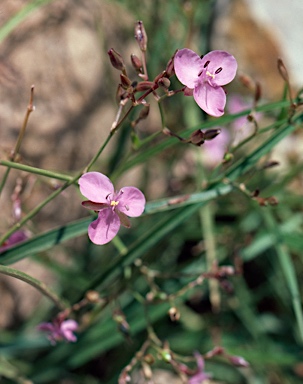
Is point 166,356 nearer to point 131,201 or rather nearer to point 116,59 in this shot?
point 131,201

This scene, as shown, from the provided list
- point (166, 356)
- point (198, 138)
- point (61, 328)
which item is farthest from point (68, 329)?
point (198, 138)

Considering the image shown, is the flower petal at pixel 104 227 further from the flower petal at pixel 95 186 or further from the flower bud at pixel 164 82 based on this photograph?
the flower bud at pixel 164 82

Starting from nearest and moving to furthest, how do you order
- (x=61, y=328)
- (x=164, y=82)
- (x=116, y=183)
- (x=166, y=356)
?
(x=164, y=82)
(x=166, y=356)
(x=61, y=328)
(x=116, y=183)

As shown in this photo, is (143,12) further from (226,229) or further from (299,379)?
(299,379)

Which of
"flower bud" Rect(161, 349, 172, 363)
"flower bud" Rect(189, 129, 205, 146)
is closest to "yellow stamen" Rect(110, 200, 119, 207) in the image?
"flower bud" Rect(189, 129, 205, 146)

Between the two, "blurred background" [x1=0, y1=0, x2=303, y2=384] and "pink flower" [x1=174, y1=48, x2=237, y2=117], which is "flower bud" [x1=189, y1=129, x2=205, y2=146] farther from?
"blurred background" [x1=0, y1=0, x2=303, y2=384]

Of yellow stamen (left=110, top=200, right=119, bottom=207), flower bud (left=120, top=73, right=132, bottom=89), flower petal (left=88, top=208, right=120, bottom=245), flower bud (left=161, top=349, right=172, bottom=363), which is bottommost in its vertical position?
flower bud (left=161, top=349, right=172, bottom=363)

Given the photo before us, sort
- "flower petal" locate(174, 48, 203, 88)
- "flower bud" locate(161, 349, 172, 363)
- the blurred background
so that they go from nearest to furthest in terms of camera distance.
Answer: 1. "flower petal" locate(174, 48, 203, 88)
2. "flower bud" locate(161, 349, 172, 363)
3. the blurred background
